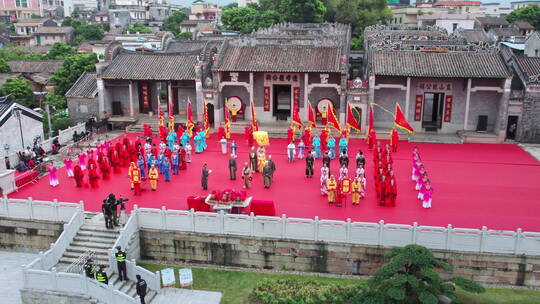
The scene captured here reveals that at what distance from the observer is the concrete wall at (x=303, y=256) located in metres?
13.5

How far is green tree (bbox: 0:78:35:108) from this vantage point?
35500 millimetres

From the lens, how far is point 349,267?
1423cm

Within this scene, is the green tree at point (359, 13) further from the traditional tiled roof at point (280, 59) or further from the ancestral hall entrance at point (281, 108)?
the traditional tiled roof at point (280, 59)

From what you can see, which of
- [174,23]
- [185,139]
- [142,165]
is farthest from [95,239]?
[174,23]

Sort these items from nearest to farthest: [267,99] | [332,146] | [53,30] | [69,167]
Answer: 1. [69,167]
2. [332,146]
3. [267,99]
4. [53,30]

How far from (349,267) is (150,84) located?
1959 centimetres

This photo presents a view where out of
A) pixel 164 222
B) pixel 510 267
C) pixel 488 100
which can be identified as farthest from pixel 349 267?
pixel 488 100

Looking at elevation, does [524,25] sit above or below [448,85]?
above

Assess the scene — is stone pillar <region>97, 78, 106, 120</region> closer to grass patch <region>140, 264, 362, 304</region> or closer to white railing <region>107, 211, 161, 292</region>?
white railing <region>107, 211, 161, 292</region>

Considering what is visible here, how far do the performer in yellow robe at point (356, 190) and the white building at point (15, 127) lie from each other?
15.0 metres

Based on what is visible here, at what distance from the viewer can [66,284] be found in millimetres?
13156

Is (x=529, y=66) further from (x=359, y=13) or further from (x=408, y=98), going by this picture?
(x=359, y=13)

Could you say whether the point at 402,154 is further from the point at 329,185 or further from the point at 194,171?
the point at 194,171

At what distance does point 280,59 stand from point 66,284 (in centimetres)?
1793
